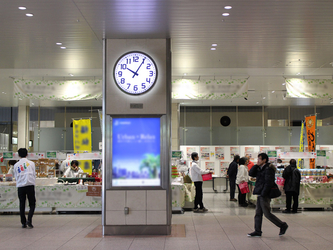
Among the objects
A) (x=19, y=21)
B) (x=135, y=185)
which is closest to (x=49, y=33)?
(x=19, y=21)

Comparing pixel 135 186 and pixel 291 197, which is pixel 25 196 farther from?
pixel 291 197

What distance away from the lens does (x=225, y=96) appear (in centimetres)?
956

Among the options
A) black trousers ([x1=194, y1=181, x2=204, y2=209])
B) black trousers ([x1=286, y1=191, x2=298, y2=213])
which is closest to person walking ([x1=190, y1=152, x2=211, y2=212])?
black trousers ([x1=194, y1=181, x2=204, y2=209])

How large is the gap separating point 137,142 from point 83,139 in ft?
23.0

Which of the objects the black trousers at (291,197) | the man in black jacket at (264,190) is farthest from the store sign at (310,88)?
the man in black jacket at (264,190)

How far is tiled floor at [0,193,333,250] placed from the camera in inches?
228

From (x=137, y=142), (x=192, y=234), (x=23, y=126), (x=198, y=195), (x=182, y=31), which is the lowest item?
(x=192, y=234)

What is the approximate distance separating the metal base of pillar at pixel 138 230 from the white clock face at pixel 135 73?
7.67ft

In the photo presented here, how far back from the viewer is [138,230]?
21.5 ft

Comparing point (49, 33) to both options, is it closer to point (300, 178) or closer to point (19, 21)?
point (19, 21)

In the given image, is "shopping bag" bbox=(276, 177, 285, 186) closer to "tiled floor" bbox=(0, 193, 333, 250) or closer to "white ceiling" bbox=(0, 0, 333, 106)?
"tiled floor" bbox=(0, 193, 333, 250)

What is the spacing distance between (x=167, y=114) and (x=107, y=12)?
1.97 metres

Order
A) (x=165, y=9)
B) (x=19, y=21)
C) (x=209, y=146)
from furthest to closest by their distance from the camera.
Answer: (x=209, y=146) < (x=19, y=21) < (x=165, y=9)

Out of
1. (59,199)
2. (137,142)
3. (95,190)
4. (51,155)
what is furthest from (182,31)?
(51,155)
